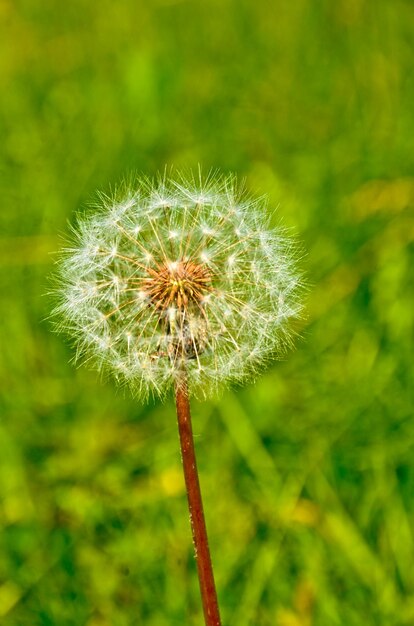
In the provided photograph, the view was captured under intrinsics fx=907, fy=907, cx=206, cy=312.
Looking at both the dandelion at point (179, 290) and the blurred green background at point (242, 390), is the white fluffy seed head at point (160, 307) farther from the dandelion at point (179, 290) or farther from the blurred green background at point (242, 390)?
the blurred green background at point (242, 390)

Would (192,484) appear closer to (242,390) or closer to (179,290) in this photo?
(179,290)

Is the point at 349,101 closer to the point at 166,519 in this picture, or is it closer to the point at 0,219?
the point at 0,219

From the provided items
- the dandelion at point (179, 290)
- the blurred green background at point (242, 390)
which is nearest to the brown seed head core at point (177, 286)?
the dandelion at point (179, 290)

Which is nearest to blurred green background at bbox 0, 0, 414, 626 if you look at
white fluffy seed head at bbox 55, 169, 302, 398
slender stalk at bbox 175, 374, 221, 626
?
white fluffy seed head at bbox 55, 169, 302, 398

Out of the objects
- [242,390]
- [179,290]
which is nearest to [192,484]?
[179,290]

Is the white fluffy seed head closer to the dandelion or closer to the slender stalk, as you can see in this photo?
the dandelion

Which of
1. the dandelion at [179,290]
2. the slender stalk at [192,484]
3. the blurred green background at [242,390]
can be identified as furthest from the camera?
the blurred green background at [242,390]

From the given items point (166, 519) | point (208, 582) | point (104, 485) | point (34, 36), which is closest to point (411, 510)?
point (166, 519)
